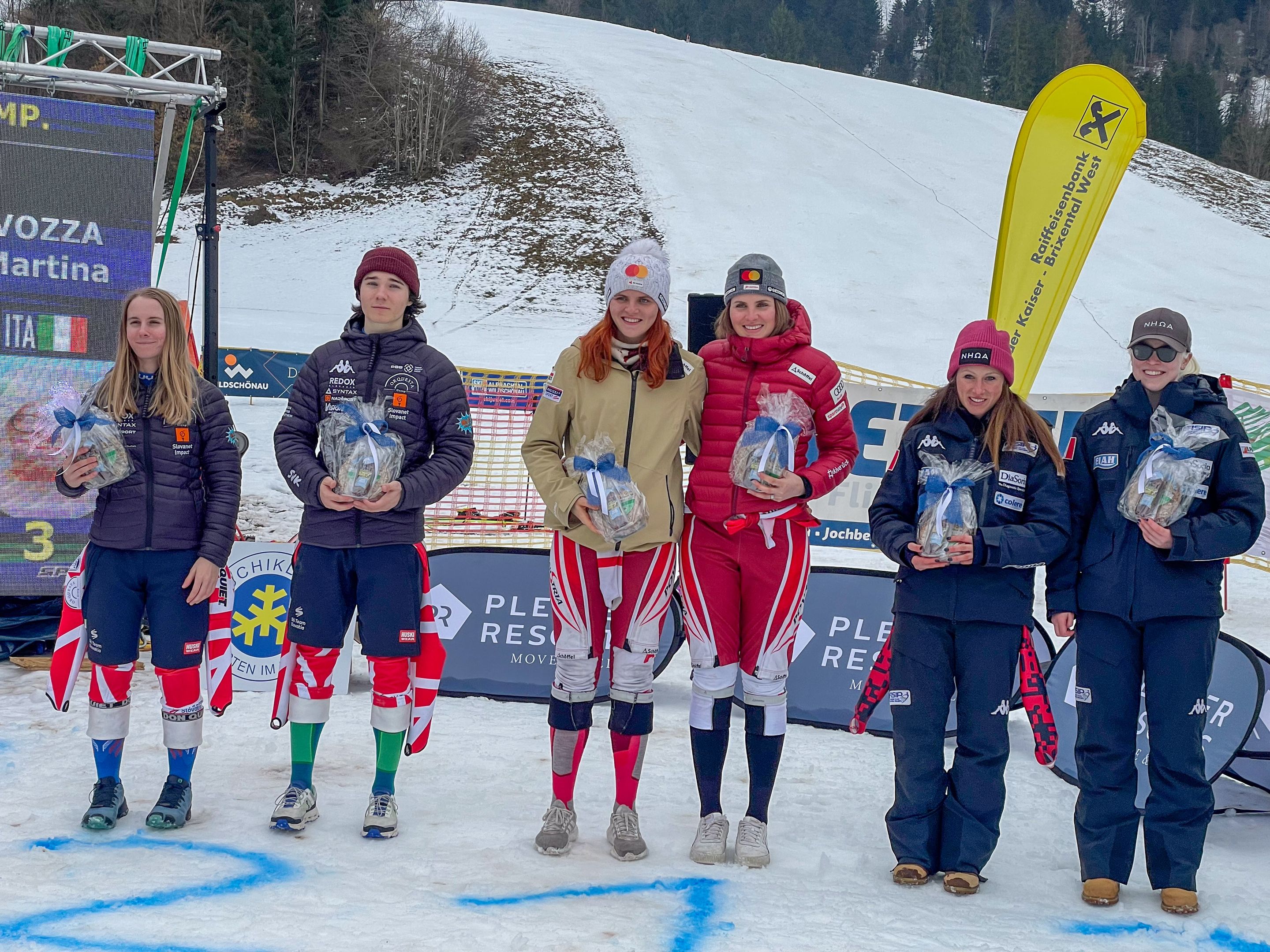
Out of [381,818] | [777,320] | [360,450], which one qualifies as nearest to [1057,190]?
[777,320]

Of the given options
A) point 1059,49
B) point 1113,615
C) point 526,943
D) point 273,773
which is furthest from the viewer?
point 1059,49

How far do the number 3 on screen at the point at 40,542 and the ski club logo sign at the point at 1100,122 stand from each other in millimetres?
6322

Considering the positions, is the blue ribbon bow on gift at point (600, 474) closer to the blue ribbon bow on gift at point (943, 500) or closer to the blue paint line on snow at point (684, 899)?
the blue ribbon bow on gift at point (943, 500)

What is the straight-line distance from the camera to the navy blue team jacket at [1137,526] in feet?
11.3

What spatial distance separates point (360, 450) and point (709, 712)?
5.05ft

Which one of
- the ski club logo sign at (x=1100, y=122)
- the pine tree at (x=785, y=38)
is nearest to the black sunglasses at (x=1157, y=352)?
the ski club logo sign at (x=1100, y=122)

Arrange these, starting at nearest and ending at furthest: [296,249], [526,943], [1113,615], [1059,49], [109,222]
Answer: [526,943], [1113,615], [109,222], [296,249], [1059,49]

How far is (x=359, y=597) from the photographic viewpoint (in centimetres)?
384

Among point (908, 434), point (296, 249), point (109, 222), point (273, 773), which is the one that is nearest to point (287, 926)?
point (273, 773)

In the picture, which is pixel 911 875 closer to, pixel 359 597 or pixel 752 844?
pixel 752 844

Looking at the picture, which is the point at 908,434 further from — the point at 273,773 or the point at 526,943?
the point at 273,773

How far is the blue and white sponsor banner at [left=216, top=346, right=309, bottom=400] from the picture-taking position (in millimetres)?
14422

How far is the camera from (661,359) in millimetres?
3732

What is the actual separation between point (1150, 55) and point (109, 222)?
102510 mm
